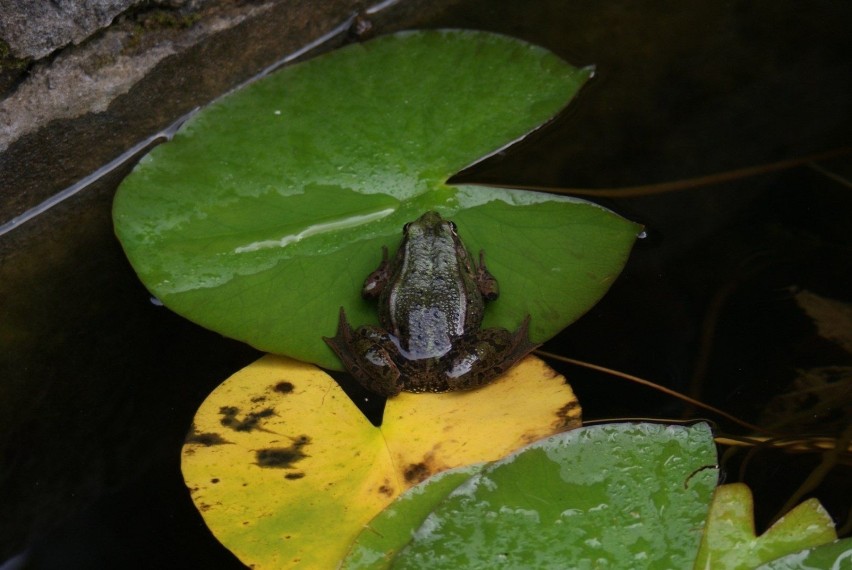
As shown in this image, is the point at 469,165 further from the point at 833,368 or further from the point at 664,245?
the point at 833,368

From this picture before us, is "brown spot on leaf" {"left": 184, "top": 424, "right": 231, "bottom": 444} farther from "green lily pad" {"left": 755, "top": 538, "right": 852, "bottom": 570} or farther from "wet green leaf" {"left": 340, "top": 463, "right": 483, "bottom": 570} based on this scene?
"green lily pad" {"left": 755, "top": 538, "right": 852, "bottom": 570}

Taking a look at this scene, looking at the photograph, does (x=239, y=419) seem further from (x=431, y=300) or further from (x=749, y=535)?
(x=749, y=535)

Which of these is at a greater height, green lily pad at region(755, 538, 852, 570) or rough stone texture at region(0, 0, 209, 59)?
rough stone texture at region(0, 0, 209, 59)

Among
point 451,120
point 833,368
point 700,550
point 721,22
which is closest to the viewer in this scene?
point 700,550

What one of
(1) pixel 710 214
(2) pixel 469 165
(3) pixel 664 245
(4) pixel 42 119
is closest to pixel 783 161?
(1) pixel 710 214

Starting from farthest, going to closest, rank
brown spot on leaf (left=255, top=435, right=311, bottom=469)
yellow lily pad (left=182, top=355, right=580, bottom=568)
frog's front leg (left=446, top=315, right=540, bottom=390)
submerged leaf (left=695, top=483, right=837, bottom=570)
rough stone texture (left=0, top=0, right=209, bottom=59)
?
rough stone texture (left=0, top=0, right=209, bottom=59) → frog's front leg (left=446, top=315, right=540, bottom=390) → brown spot on leaf (left=255, top=435, right=311, bottom=469) → yellow lily pad (left=182, top=355, right=580, bottom=568) → submerged leaf (left=695, top=483, right=837, bottom=570)

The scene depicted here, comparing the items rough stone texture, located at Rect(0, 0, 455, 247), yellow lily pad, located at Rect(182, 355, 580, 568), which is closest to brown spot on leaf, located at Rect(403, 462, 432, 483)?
yellow lily pad, located at Rect(182, 355, 580, 568)
